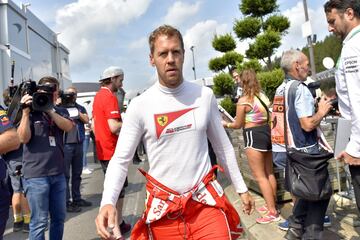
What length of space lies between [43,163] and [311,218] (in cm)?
260

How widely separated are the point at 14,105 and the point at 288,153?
2.68m

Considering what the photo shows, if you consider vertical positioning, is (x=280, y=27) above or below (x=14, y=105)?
above

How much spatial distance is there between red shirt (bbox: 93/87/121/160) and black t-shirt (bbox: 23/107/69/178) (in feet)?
2.60

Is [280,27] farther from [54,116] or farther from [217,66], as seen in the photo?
[54,116]

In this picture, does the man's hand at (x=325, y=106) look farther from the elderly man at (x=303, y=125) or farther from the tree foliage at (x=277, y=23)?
the tree foliage at (x=277, y=23)

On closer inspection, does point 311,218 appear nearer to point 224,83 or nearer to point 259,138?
point 259,138

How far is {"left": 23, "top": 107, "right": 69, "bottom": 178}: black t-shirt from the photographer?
3951mm

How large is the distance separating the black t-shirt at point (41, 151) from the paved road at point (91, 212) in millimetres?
1719

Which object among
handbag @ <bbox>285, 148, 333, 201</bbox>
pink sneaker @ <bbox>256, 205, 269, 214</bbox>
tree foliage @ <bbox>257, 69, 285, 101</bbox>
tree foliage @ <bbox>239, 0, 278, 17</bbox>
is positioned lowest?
pink sneaker @ <bbox>256, 205, 269, 214</bbox>

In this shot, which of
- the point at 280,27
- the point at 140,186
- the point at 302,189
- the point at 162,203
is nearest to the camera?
the point at 162,203

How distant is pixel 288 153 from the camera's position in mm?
3734

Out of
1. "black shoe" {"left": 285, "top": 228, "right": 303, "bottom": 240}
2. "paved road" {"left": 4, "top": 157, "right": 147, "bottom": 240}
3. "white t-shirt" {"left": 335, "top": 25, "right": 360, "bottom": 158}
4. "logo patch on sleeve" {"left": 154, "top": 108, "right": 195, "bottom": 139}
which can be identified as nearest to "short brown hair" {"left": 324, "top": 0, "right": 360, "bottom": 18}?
"white t-shirt" {"left": 335, "top": 25, "right": 360, "bottom": 158}

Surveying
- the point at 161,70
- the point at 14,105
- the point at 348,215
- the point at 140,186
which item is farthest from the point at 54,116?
the point at 140,186

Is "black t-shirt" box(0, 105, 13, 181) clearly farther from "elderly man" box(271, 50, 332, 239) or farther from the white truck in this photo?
the white truck
